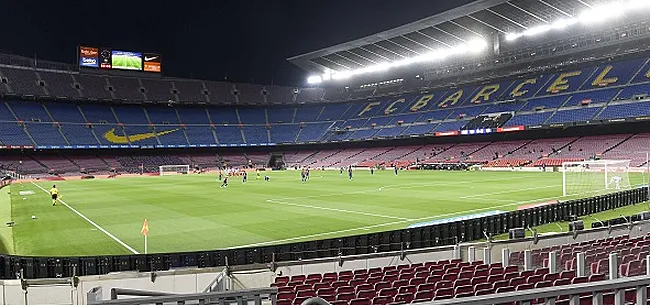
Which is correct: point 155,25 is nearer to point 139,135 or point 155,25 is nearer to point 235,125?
point 139,135

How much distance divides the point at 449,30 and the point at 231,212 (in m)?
54.9

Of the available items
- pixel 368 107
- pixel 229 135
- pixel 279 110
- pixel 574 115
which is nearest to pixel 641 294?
pixel 574 115

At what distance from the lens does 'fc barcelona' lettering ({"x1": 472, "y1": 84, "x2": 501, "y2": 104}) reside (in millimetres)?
81125

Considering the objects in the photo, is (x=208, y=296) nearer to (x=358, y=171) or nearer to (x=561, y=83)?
(x=358, y=171)

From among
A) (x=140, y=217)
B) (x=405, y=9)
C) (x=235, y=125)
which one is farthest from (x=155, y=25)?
(x=140, y=217)

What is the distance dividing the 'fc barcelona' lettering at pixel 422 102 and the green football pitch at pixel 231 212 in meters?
47.1

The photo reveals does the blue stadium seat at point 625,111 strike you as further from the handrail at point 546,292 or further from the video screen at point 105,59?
the video screen at point 105,59

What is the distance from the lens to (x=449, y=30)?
73.6 metres

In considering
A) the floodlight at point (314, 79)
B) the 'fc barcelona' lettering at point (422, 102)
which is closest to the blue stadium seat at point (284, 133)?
the floodlight at point (314, 79)

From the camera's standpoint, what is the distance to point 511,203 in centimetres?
2944

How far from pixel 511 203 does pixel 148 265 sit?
21949 millimetres

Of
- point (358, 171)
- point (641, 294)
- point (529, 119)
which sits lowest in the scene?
point (358, 171)

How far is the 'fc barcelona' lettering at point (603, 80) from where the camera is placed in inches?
2633

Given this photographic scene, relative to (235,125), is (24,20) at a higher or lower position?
higher
